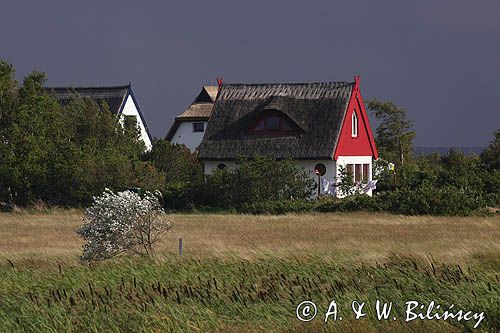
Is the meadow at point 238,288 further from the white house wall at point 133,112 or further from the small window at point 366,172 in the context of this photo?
the white house wall at point 133,112

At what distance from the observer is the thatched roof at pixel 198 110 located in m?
72.8

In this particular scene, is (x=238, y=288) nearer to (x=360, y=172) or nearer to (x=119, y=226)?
(x=119, y=226)

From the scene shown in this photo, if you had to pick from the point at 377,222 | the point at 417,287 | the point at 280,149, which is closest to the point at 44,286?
the point at 417,287

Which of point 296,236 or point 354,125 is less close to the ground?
point 354,125

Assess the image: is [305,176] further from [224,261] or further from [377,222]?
[224,261]

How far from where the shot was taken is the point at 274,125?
1994 inches

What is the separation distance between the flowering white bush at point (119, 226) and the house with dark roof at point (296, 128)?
2530 cm

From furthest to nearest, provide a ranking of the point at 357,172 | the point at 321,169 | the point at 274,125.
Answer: the point at 357,172, the point at 274,125, the point at 321,169

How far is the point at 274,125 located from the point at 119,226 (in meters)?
29.4

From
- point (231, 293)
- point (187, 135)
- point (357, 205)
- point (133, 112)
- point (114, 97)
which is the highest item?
point (114, 97)

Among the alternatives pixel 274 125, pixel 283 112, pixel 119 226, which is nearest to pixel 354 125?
pixel 283 112

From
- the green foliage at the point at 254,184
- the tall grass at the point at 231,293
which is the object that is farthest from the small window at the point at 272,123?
the tall grass at the point at 231,293

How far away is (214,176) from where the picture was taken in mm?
44000

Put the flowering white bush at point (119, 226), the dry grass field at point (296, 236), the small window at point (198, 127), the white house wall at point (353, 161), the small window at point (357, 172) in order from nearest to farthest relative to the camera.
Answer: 1. the dry grass field at point (296, 236)
2. the flowering white bush at point (119, 226)
3. the white house wall at point (353, 161)
4. the small window at point (357, 172)
5. the small window at point (198, 127)
